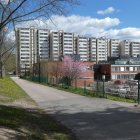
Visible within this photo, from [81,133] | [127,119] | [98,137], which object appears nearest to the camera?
[98,137]

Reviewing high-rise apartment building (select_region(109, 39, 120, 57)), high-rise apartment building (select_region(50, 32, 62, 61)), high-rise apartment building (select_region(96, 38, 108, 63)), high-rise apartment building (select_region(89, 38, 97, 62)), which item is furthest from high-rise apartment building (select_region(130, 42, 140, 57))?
high-rise apartment building (select_region(50, 32, 62, 61))

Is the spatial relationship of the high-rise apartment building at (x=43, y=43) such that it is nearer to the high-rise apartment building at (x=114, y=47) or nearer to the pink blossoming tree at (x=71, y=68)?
the pink blossoming tree at (x=71, y=68)

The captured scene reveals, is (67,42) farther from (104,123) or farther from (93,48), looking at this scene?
(104,123)

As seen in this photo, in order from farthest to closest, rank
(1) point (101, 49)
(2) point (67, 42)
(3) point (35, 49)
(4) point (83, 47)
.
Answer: (1) point (101, 49), (4) point (83, 47), (2) point (67, 42), (3) point (35, 49)

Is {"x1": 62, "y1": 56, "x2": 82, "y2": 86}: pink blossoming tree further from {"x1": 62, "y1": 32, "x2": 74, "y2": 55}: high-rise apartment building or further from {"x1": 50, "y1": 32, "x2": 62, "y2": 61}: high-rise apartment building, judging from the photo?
{"x1": 62, "y1": 32, "x2": 74, "y2": 55}: high-rise apartment building

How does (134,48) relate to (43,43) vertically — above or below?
above

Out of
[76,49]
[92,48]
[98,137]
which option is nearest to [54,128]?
[98,137]

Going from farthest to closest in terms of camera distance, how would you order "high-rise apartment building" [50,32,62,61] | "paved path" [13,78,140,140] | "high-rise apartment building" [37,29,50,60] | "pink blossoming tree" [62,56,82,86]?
"high-rise apartment building" [50,32,62,61], "high-rise apartment building" [37,29,50,60], "pink blossoming tree" [62,56,82,86], "paved path" [13,78,140,140]

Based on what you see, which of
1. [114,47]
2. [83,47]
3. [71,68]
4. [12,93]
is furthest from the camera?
[114,47]

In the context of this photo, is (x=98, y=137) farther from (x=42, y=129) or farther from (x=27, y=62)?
(x=27, y=62)

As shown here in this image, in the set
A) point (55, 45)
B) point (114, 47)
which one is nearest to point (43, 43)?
point (55, 45)

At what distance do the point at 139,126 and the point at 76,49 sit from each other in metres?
A: 141

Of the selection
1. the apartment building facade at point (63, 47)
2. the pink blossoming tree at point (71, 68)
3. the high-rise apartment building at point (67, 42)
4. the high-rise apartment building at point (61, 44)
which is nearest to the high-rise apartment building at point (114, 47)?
the apartment building facade at point (63, 47)

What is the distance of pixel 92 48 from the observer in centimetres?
16750
